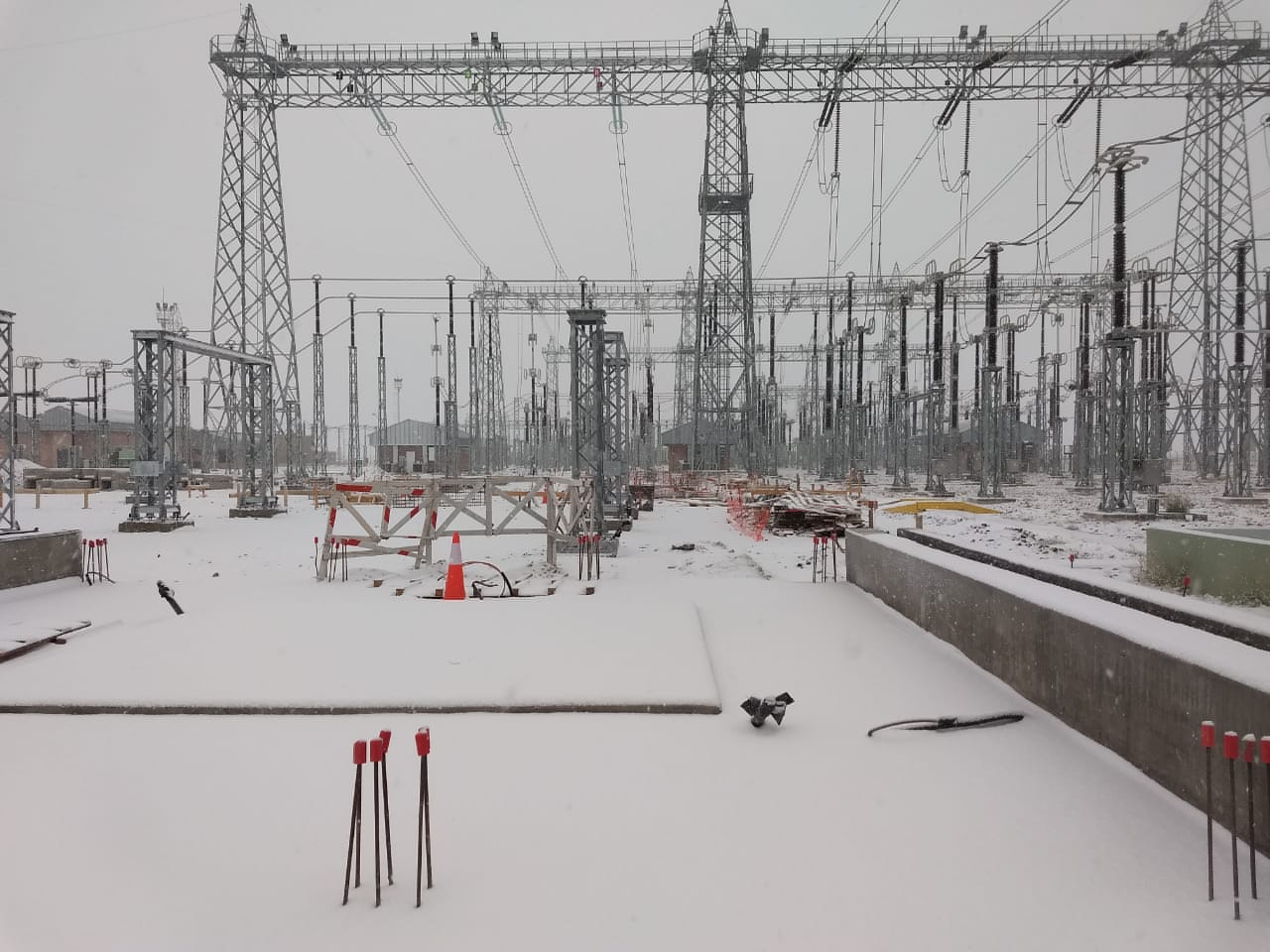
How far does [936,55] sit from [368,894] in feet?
86.6

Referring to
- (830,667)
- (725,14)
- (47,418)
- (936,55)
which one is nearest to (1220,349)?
(936,55)

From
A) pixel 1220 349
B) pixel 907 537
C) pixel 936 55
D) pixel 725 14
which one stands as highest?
pixel 725 14

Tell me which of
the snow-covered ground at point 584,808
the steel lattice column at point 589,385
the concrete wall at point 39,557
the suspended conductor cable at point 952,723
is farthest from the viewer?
the steel lattice column at point 589,385

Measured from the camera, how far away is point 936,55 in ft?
72.1

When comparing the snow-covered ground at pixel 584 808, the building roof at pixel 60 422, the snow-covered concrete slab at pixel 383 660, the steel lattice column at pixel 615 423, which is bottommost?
the snow-covered ground at pixel 584 808

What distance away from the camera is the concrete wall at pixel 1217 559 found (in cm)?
802

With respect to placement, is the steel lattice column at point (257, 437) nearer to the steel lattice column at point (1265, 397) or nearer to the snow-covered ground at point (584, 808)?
the snow-covered ground at point (584, 808)

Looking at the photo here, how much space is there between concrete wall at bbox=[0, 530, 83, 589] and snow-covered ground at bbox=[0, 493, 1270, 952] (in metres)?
3.85

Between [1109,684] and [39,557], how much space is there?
11837 mm

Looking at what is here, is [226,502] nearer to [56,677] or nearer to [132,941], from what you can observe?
[56,677]

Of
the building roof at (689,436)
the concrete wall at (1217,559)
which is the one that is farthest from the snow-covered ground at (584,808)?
the building roof at (689,436)

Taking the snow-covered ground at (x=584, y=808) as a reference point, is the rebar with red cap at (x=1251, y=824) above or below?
above

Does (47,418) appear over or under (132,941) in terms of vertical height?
over

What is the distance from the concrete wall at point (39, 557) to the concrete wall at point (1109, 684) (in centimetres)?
1098
